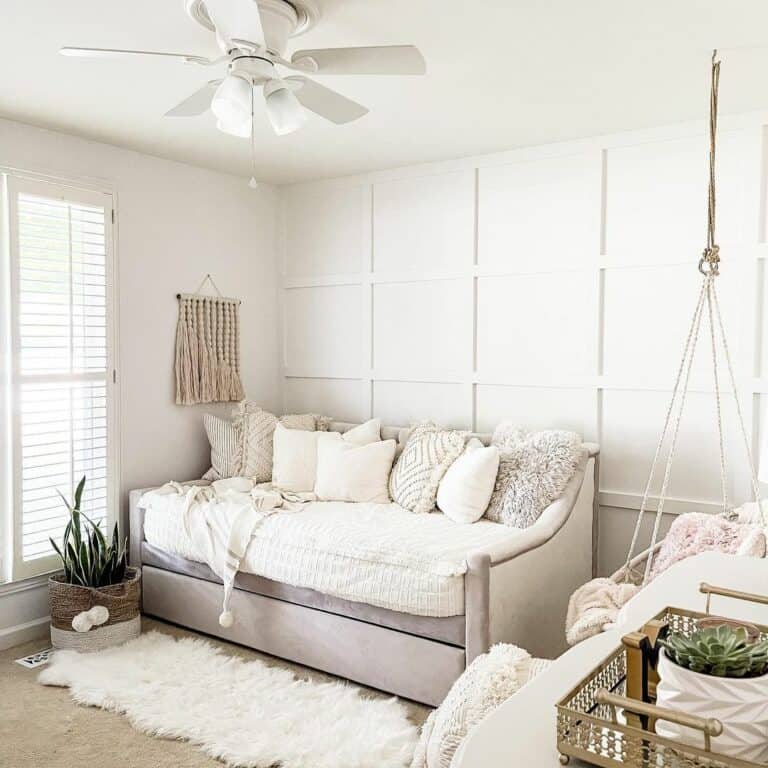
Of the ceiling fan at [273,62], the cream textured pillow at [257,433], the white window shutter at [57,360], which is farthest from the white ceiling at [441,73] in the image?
the cream textured pillow at [257,433]

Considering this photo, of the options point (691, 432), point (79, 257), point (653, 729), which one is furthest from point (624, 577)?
point (79, 257)

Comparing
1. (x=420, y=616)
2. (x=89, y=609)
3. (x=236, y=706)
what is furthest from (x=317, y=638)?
(x=89, y=609)

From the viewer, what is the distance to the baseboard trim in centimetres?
353

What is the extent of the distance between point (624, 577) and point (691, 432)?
885mm

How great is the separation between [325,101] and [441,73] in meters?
0.63

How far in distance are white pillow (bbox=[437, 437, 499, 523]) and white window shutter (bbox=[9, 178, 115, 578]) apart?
1879 mm

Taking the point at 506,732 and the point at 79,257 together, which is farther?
the point at 79,257

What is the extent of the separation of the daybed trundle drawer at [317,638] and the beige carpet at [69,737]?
0.33 ft

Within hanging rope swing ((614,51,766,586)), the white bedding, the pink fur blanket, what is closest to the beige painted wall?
the white bedding

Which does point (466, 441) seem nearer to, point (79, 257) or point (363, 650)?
point (363, 650)

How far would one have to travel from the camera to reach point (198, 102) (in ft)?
8.02

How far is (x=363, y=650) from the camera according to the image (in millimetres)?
3061

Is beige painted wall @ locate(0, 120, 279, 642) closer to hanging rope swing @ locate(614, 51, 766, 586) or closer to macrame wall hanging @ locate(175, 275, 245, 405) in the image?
macrame wall hanging @ locate(175, 275, 245, 405)

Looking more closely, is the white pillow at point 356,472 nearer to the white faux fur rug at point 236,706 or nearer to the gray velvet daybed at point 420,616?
the gray velvet daybed at point 420,616
